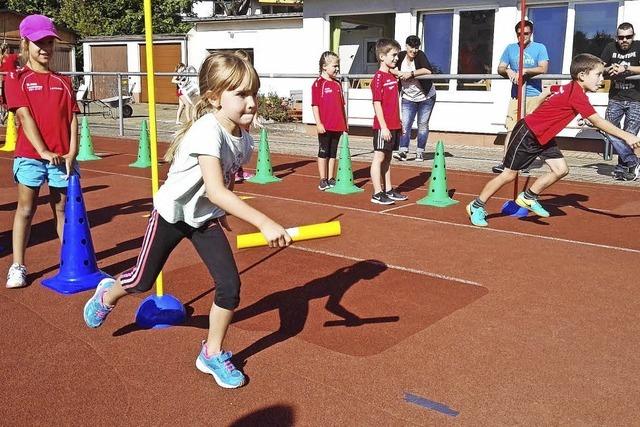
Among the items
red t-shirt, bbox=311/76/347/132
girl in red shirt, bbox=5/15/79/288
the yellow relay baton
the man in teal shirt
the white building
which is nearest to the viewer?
the yellow relay baton

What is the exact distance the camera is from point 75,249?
5.51m

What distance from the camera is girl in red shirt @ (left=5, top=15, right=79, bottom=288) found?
5.25 metres

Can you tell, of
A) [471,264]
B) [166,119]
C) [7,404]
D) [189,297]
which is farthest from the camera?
[166,119]

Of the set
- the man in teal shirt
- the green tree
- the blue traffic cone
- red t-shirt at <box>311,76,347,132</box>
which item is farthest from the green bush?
the green tree

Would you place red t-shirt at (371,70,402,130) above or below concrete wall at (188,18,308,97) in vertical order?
below

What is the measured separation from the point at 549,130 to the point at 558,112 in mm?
219

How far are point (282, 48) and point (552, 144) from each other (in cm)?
2023

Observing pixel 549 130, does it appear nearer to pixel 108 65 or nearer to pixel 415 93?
pixel 415 93

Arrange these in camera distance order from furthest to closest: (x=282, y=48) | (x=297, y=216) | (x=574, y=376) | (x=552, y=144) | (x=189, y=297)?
(x=282, y=48) → (x=297, y=216) → (x=552, y=144) → (x=189, y=297) → (x=574, y=376)

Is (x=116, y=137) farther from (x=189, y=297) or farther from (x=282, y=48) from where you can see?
(x=189, y=297)

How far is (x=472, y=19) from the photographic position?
1675 cm

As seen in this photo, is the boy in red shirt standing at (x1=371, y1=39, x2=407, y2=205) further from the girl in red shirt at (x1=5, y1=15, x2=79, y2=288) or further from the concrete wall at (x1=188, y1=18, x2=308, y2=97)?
the concrete wall at (x1=188, y1=18, x2=308, y2=97)

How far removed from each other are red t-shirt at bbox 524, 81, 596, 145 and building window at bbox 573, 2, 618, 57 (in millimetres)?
8574

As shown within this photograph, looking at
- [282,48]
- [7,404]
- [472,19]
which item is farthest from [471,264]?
[282,48]
